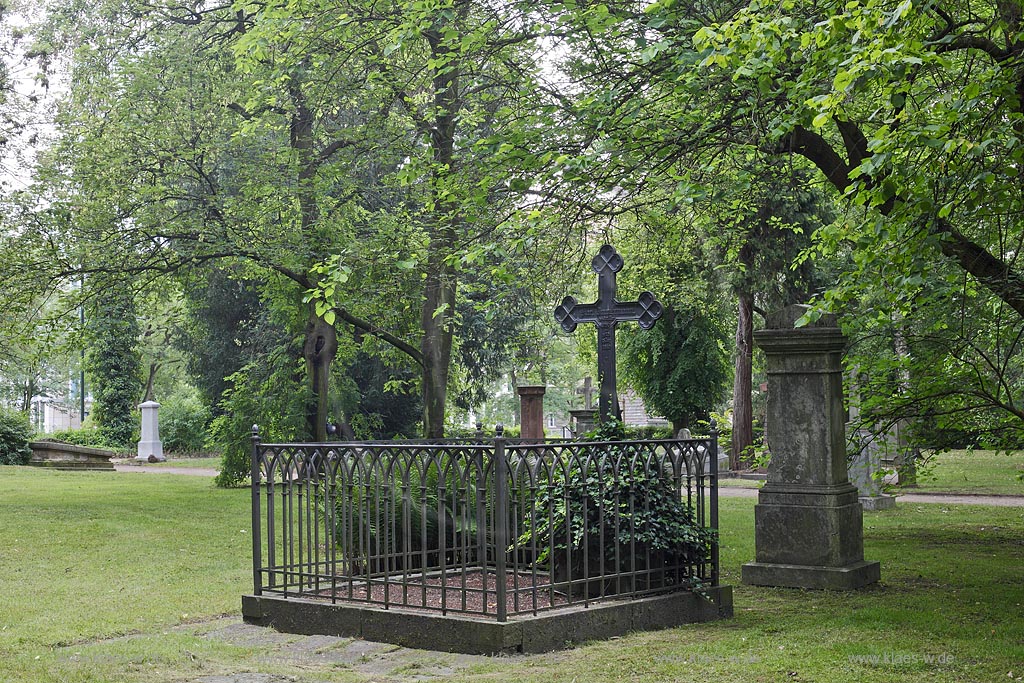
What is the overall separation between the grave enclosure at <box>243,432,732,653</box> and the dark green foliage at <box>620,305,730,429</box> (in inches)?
1007

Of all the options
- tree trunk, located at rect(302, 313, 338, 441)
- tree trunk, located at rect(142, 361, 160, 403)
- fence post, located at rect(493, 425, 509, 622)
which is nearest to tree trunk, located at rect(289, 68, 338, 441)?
tree trunk, located at rect(302, 313, 338, 441)

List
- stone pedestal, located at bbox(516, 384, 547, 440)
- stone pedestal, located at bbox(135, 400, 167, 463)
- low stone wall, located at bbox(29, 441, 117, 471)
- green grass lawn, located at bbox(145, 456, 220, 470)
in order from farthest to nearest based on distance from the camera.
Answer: stone pedestal, located at bbox(135, 400, 167, 463)
green grass lawn, located at bbox(145, 456, 220, 470)
low stone wall, located at bbox(29, 441, 117, 471)
stone pedestal, located at bbox(516, 384, 547, 440)

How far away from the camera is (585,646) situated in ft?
23.2

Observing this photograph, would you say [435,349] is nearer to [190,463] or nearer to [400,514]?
[400,514]

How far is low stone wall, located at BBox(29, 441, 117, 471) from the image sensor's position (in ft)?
98.0

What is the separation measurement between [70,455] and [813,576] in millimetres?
26564

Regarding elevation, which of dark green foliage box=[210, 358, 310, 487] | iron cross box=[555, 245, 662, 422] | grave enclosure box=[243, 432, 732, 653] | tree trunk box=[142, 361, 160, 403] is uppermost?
tree trunk box=[142, 361, 160, 403]

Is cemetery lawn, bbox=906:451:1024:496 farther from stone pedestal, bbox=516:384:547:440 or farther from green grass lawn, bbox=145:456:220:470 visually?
green grass lawn, bbox=145:456:220:470

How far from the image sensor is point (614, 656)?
6590 millimetres

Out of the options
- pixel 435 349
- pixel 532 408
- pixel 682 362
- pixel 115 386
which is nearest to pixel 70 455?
pixel 115 386

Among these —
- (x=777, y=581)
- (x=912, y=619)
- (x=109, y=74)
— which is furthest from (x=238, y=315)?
(x=912, y=619)

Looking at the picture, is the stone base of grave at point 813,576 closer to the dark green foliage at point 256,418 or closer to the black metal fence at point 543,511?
the black metal fence at point 543,511

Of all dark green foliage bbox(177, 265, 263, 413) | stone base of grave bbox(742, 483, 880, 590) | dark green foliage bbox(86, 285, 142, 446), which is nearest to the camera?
stone base of grave bbox(742, 483, 880, 590)

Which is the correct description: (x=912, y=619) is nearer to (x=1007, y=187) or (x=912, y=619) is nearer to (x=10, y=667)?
(x=1007, y=187)
